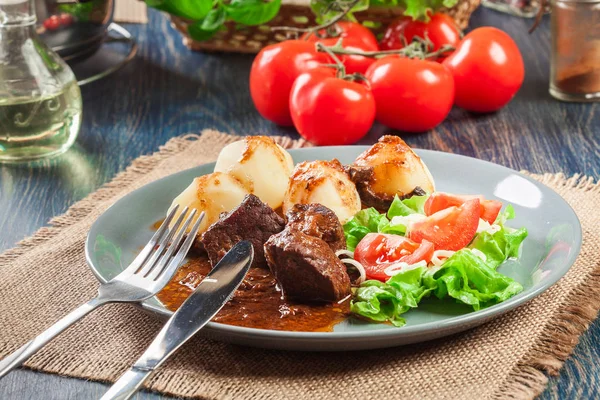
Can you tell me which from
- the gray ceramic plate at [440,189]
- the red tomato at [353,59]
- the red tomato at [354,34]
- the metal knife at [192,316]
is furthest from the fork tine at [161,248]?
the red tomato at [354,34]

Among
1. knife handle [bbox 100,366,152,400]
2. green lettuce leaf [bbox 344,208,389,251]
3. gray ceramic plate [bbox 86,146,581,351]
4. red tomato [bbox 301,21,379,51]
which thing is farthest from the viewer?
red tomato [bbox 301,21,379,51]

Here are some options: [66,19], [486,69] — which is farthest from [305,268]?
[66,19]

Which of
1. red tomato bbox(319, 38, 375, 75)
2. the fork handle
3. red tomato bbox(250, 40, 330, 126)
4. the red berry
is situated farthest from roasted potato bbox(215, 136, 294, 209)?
the red berry

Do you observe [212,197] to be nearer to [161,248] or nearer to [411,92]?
[161,248]

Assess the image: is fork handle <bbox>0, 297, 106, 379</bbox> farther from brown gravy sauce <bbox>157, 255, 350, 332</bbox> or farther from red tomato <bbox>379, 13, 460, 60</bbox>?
red tomato <bbox>379, 13, 460, 60</bbox>

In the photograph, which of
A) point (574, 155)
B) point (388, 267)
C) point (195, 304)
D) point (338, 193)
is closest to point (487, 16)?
point (574, 155)

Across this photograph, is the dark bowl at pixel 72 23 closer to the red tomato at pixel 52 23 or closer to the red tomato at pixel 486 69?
the red tomato at pixel 52 23
